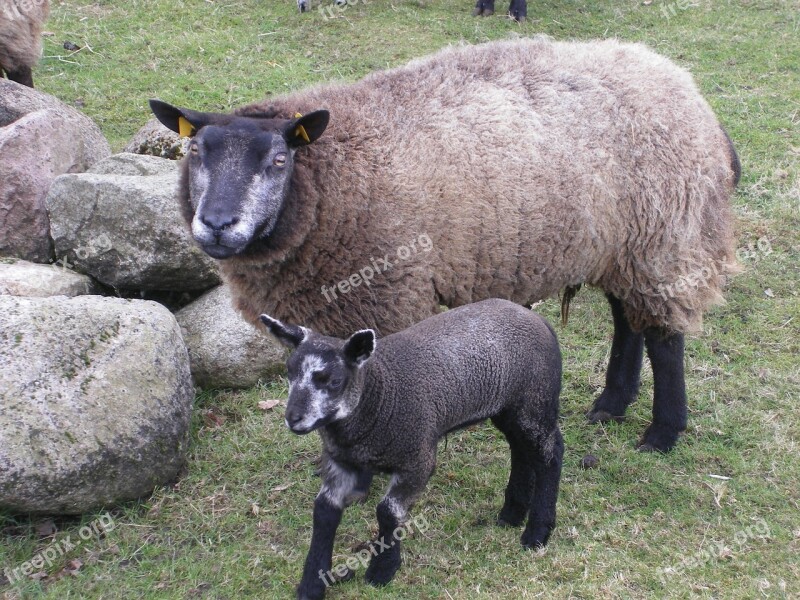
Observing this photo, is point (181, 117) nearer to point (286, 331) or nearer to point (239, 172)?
point (239, 172)

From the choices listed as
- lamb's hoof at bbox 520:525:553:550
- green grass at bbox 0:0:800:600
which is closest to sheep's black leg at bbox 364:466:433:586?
green grass at bbox 0:0:800:600

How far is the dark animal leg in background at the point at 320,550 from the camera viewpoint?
4.56 m

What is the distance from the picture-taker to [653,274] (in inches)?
232

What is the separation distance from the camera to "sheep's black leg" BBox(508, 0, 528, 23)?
12.8 m

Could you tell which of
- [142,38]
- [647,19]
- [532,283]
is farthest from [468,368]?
[647,19]

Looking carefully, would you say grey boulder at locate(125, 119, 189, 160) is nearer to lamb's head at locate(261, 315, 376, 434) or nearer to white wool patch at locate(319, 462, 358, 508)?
lamb's head at locate(261, 315, 376, 434)

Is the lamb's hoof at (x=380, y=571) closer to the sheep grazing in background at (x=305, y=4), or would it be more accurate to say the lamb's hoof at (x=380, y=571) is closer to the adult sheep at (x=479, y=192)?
the adult sheep at (x=479, y=192)

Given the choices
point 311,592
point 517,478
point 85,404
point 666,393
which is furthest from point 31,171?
point 666,393

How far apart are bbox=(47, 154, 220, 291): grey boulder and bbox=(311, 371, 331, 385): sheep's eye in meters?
2.79

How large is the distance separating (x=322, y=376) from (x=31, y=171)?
4161 mm

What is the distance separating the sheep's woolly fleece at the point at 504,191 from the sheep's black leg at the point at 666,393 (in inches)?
8.1

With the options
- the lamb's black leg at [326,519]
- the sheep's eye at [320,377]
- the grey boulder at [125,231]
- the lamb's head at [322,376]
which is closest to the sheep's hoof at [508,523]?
the lamb's black leg at [326,519]

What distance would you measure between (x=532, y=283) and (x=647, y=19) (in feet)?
30.6

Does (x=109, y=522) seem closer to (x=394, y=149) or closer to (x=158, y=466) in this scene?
(x=158, y=466)
